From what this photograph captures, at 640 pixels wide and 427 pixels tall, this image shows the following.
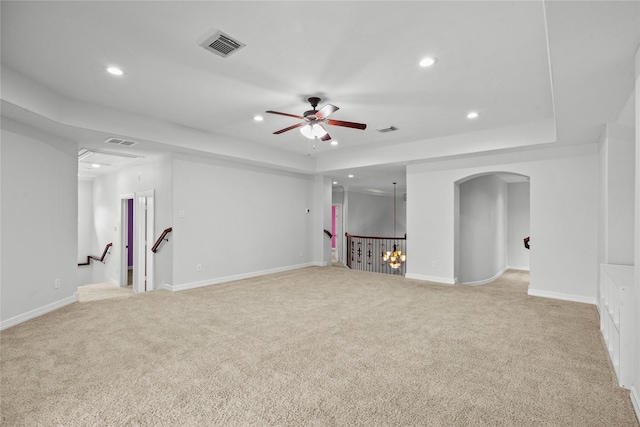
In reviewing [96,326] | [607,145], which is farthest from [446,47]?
[96,326]

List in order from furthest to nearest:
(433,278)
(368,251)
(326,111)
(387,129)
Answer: (368,251), (433,278), (387,129), (326,111)

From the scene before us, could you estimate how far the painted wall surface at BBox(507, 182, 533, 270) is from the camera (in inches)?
382

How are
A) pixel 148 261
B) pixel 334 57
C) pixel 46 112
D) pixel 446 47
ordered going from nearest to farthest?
pixel 446 47 → pixel 334 57 → pixel 46 112 → pixel 148 261

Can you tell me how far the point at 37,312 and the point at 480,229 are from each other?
8510 millimetres

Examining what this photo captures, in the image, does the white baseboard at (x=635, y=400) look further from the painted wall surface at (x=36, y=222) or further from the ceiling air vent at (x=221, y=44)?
the painted wall surface at (x=36, y=222)

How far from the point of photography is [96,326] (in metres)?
3.73

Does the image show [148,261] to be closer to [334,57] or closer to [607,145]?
[334,57]

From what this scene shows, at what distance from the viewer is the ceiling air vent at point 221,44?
8.57 feet

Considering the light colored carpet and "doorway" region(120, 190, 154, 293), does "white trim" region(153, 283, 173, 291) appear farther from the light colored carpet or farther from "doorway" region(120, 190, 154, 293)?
the light colored carpet

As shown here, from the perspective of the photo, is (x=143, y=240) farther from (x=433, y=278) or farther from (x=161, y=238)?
(x=433, y=278)

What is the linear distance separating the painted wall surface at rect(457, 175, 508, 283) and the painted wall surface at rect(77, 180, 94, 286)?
10.0m

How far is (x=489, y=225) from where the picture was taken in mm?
8078

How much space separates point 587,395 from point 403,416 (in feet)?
4.69

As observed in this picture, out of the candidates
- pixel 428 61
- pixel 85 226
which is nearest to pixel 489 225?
pixel 428 61
